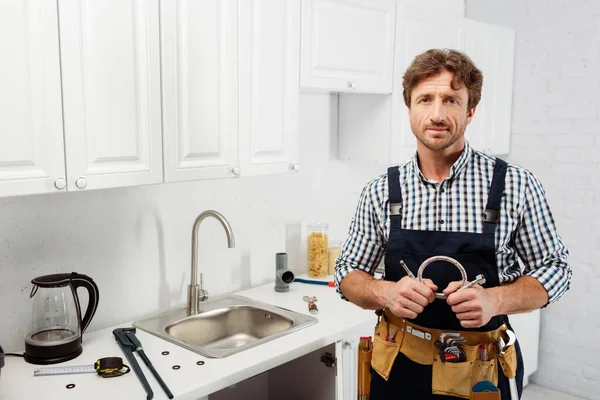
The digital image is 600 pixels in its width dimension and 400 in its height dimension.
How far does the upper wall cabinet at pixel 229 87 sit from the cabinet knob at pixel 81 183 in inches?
11.4

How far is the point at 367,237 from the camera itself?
1834 mm

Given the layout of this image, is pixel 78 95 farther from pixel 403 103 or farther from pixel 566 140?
pixel 566 140

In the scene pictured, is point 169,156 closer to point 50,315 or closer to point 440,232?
point 50,315

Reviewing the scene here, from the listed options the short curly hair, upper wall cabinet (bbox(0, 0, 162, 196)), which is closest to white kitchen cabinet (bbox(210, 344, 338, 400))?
upper wall cabinet (bbox(0, 0, 162, 196))

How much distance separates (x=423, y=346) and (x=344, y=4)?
1.45 meters

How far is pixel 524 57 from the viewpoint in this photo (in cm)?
354

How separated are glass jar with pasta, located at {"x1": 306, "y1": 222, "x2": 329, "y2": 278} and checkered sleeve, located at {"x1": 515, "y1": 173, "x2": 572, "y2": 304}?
131cm

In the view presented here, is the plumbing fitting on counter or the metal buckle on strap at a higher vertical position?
the metal buckle on strap

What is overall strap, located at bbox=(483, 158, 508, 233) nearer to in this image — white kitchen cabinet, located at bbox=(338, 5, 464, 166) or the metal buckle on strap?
the metal buckle on strap

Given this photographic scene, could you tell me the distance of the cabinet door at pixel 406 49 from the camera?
2.72 m

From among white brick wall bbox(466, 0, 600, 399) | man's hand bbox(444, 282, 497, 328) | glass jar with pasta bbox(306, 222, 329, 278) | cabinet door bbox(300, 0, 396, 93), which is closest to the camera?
man's hand bbox(444, 282, 497, 328)

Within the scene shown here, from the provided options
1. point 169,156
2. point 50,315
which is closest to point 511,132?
point 169,156

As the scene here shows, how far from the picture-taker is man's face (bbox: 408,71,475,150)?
165cm

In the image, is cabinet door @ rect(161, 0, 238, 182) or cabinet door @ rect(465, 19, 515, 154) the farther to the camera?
cabinet door @ rect(465, 19, 515, 154)
